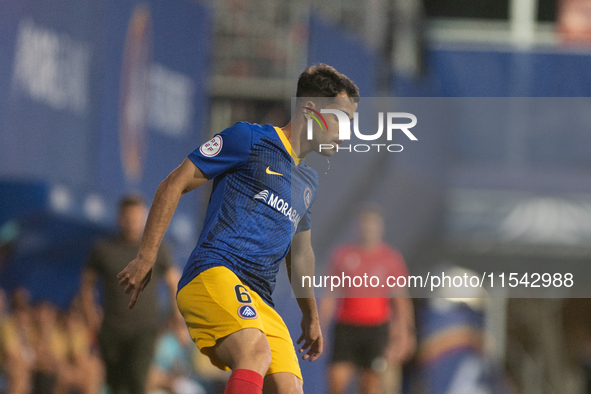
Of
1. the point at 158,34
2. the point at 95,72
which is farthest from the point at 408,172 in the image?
Answer: the point at 95,72

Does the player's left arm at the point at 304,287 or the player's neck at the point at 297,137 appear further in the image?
the player's left arm at the point at 304,287

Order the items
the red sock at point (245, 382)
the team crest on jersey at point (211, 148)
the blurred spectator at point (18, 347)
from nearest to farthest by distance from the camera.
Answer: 1. the red sock at point (245, 382)
2. the team crest on jersey at point (211, 148)
3. the blurred spectator at point (18, 347)

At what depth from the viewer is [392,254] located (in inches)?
347

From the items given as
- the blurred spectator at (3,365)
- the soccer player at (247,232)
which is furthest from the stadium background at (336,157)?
the soccer player at (247,232)

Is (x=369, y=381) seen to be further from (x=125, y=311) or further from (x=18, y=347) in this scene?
(x=18, y=347)

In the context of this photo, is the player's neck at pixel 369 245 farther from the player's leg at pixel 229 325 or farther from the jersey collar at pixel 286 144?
the player's leg at pixel 229 325

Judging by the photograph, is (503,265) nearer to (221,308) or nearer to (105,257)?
(105,257)

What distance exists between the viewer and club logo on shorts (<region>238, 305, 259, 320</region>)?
13.0ft

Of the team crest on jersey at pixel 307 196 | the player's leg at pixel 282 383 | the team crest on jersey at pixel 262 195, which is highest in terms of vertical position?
the team crest on jersey at pixel 262 195

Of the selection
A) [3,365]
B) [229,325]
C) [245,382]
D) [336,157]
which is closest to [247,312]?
[229,325]

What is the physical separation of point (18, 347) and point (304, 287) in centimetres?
439

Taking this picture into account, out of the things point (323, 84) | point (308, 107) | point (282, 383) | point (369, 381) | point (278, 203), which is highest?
point (323, 84)

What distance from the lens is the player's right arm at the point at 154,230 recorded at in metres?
3.93

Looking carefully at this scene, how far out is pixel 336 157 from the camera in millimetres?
11289
